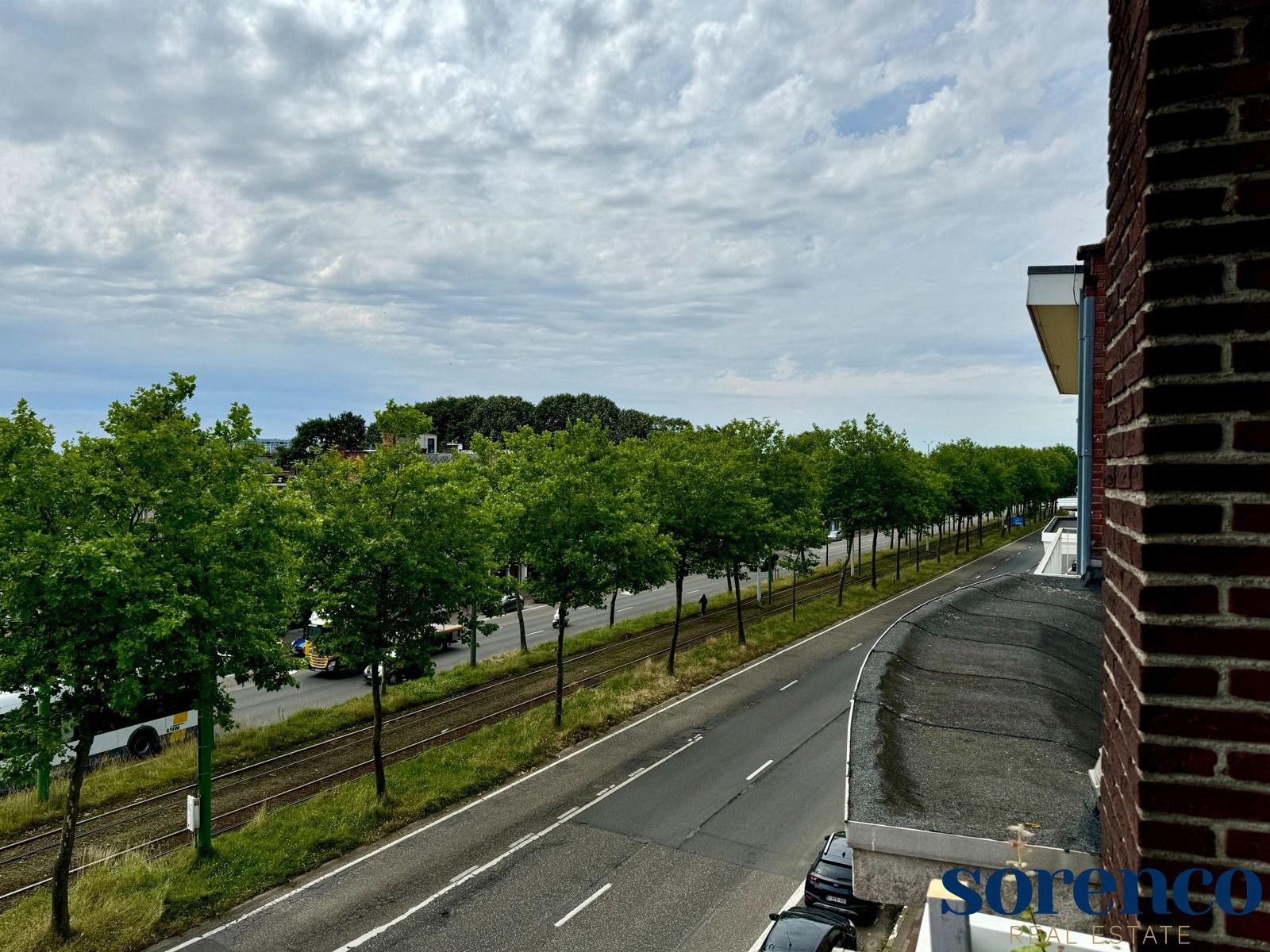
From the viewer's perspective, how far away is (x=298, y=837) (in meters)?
14.9

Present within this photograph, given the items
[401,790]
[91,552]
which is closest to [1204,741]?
[91,552]

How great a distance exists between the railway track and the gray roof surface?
14.5 meters

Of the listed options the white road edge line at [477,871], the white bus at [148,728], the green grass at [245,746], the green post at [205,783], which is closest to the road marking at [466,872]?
the white road edge line at [477,871]

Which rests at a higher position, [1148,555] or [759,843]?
[1148,555]

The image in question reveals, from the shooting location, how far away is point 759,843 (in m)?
15.2

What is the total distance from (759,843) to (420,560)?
8984 millimetres

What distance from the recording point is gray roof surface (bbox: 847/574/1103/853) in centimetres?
459

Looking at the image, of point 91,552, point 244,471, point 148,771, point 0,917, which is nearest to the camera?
point 91,552

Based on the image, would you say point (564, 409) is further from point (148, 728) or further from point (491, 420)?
point (148, 728)

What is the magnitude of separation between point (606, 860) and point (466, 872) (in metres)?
2.60

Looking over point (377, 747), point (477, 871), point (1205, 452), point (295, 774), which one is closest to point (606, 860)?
point (477, 871)

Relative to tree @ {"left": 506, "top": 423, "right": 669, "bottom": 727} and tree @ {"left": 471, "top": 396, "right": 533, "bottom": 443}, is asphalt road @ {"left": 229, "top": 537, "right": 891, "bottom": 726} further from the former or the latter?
tree @ {"left": 471, "top": 396, "right": 533, "bottom": 443}

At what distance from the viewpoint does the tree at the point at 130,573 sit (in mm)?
11180

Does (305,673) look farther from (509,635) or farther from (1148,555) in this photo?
(1148,555)
